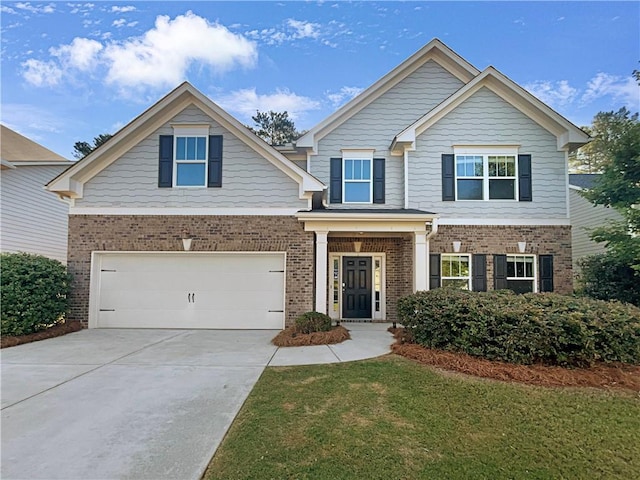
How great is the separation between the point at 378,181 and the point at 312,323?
16.9 ft

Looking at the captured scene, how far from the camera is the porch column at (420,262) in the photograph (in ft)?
31.6

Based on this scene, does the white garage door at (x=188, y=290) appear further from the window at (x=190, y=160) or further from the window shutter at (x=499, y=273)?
the window shutter at (x=499, y=273)

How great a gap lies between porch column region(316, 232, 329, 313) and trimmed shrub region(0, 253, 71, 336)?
21.5ft

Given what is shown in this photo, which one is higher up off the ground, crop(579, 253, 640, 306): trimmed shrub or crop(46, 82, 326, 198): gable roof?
crop(46, 82, 326, 198): gable roof

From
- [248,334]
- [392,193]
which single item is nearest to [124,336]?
[248,334]

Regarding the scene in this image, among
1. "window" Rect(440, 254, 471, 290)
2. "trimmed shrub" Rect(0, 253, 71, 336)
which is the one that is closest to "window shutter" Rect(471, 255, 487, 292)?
"window" Rect(440, 254, 471, 290)

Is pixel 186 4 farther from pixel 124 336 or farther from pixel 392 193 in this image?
pixel 124 336

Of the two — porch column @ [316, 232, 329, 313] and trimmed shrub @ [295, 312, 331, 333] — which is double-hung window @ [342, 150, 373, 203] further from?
trimmed shrub @ [295, 312, 331, 333]

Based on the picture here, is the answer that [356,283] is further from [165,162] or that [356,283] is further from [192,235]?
[165,162]

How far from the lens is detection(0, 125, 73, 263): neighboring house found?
43.6ft

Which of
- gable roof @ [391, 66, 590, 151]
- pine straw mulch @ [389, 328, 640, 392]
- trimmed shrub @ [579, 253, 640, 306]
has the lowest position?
pine straw mulch @ [389, 328, 640, 392]

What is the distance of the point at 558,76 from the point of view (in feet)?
48.9

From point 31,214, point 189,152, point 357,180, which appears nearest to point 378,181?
point 357,180

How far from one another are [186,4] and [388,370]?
41.1ft
